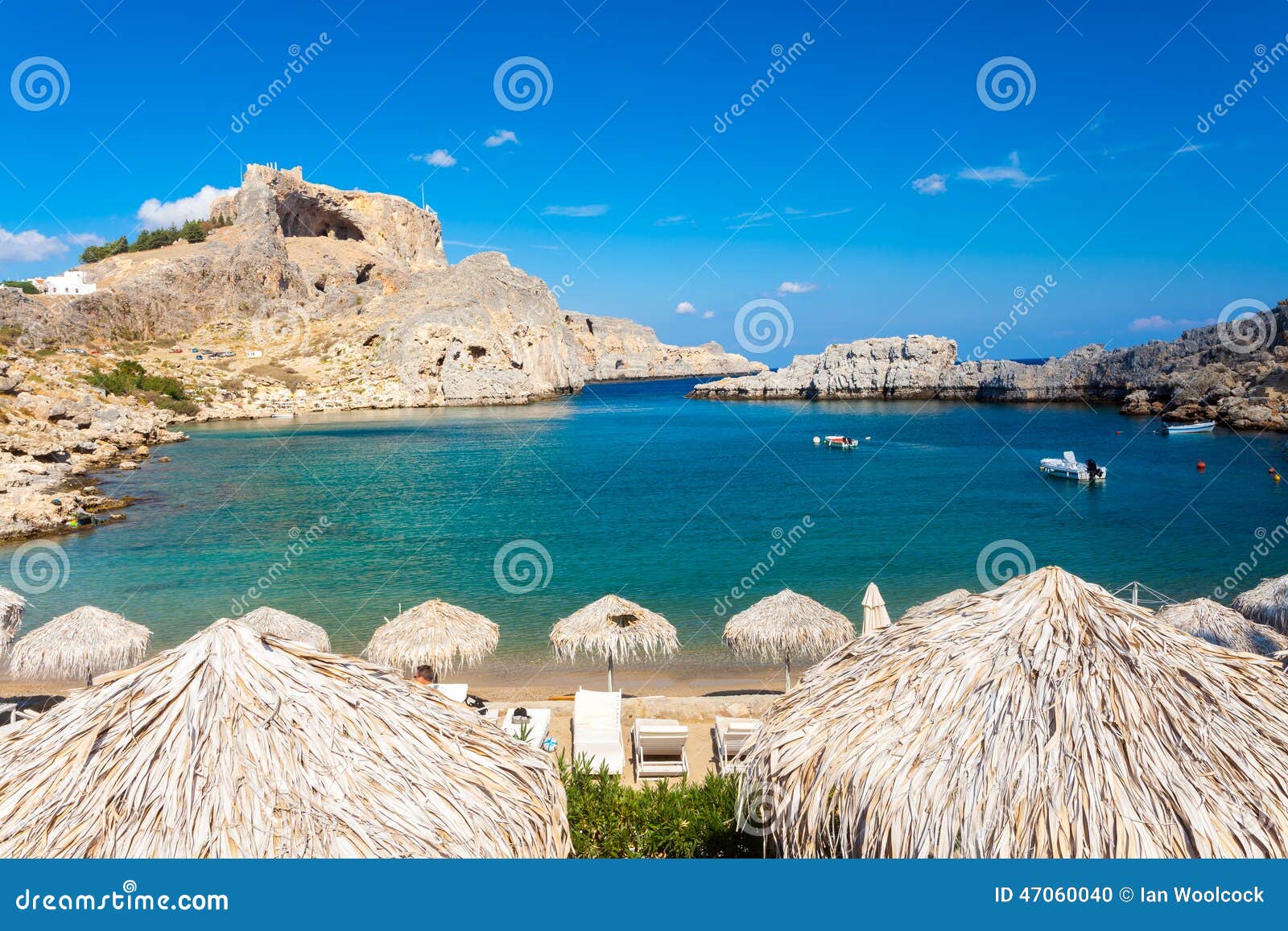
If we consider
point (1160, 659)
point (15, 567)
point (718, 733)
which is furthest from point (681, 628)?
point (15, 567)

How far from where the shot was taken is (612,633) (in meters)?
12.4

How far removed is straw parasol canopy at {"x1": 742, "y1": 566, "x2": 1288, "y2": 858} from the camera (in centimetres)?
350

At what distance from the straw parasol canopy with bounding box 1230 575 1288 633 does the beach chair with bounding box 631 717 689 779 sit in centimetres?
A: 919

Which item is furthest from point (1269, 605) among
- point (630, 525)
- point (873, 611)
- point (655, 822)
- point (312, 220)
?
point (312, 220)

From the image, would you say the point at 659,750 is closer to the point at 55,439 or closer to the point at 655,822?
the point at 655,822

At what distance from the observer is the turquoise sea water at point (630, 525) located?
61.2 feet

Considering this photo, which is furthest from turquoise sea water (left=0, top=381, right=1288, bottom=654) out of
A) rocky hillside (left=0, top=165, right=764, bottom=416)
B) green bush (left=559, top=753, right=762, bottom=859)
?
rocky hillside (left=0, top=165, right=764, bottom=416)

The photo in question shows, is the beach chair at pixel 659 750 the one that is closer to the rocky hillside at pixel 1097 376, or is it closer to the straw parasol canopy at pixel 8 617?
the straw parasol canopy at pixel 8 617

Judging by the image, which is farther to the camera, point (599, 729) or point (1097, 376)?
point (1097, 376)

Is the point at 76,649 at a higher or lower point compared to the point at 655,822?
higher

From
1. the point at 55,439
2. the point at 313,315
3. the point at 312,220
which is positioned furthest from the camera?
the point at 312,220

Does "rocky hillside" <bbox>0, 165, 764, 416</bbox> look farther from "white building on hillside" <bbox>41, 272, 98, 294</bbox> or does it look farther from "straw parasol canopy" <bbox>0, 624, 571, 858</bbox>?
"straw parasol canopy" <bbox>0, 624, 571, 858</bbox>

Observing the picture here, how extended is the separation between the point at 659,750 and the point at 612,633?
8.93 feet

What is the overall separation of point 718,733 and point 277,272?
329ft
